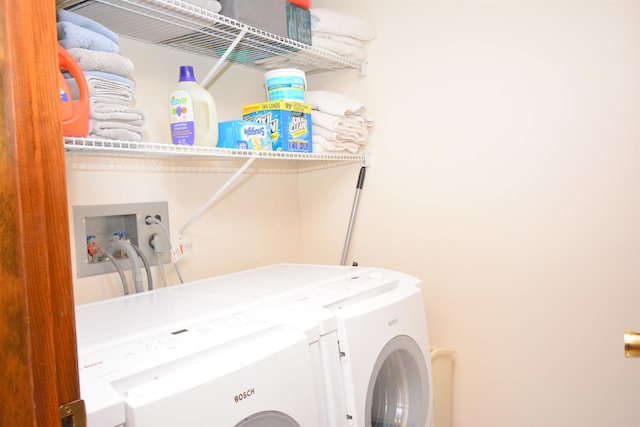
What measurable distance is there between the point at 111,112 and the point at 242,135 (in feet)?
1.75

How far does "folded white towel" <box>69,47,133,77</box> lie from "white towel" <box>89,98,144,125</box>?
9 cm

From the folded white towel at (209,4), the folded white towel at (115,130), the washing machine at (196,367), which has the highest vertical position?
the folded white towel at (209,4)

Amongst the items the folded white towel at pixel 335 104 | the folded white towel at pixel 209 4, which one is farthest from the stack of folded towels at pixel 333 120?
the folded white towel at pixel 209 4

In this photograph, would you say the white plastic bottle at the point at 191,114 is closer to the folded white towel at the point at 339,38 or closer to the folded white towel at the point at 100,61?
the folded white towel at the point at 100,61

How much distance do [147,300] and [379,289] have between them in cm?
76

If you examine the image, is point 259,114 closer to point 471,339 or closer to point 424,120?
point 424,120

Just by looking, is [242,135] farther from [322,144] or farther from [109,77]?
[109,77]

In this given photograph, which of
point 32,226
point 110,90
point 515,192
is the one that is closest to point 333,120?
point 515,192

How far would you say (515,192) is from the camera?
194cm

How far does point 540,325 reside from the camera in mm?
1924

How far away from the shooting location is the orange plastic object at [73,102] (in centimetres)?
118

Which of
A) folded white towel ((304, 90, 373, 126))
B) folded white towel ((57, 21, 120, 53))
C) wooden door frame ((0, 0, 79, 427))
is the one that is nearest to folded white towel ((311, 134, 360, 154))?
folded white towel ((304, 90, 373, 126))

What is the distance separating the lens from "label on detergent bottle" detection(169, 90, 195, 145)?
5.18ft

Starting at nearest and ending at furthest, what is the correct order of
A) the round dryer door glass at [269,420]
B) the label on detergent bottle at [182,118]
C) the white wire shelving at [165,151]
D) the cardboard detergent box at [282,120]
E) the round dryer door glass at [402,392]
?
the round dryer door glass at [269,420] → the white wire shelving at [165,151] → the label on detergent bottle at [182,118] → the round dryer door glass at [402,392] → the cardboard detergent box at [282,120]
